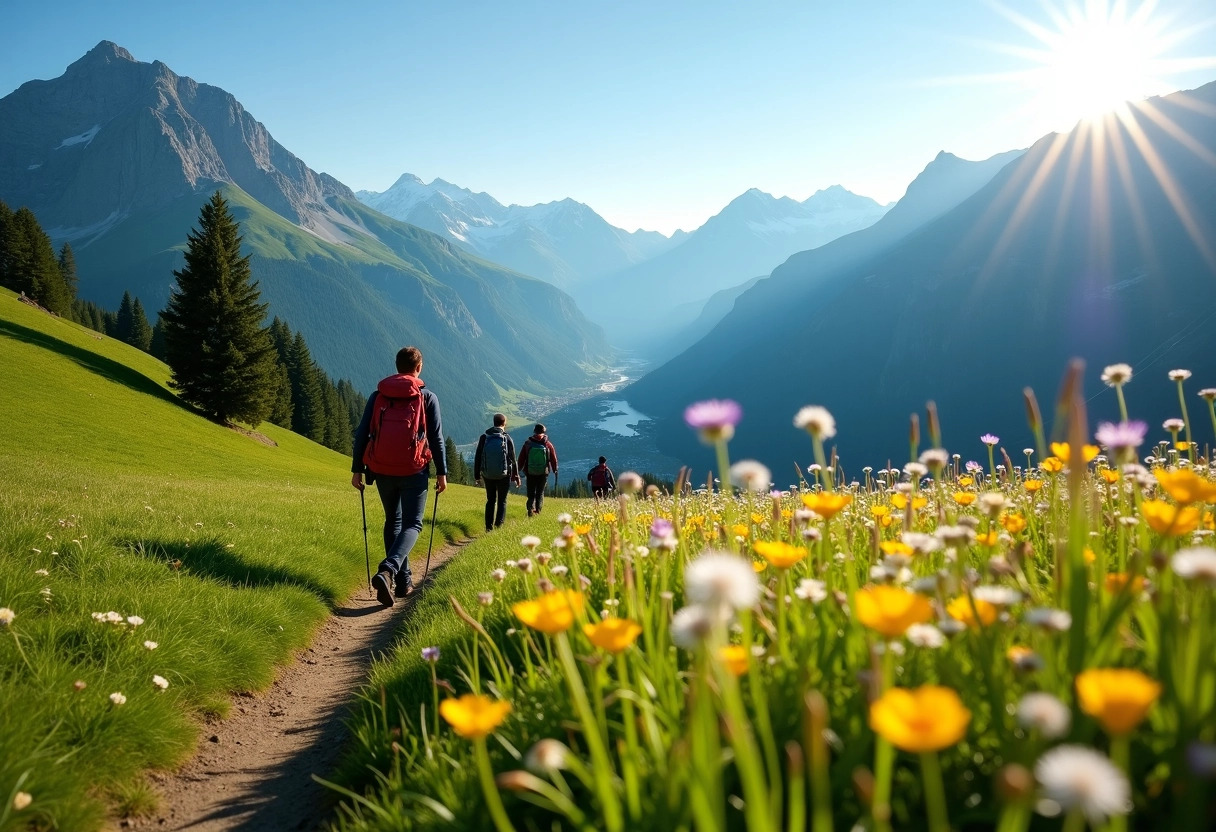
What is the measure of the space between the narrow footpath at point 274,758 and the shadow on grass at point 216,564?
52.2 inches

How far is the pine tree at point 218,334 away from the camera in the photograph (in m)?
46.9

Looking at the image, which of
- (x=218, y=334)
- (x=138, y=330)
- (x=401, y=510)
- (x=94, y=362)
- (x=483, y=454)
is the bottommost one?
(x=401, y=510)

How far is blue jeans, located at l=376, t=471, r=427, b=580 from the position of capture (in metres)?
8.90

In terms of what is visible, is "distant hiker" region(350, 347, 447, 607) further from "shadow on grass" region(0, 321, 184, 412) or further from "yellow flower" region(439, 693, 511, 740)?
"shadow on grass" region(0, 321, 184, 412)

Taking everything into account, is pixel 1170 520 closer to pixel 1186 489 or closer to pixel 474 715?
pixel 1186 489

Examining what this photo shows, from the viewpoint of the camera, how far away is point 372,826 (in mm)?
2670

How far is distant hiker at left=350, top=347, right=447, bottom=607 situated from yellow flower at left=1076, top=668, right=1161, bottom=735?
26.8 feet

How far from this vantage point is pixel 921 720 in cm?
95

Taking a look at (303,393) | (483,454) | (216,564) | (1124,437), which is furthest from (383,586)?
(303,393)

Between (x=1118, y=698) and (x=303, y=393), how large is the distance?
3441 inches

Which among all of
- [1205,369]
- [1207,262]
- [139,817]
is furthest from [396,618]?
[1207,262]

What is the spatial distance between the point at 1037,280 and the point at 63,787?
23435 cm

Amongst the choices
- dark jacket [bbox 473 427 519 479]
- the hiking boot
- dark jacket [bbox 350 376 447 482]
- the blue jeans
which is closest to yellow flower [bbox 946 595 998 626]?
dark jacket [bbox 350 376 447 482]

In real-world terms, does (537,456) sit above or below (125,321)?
below
